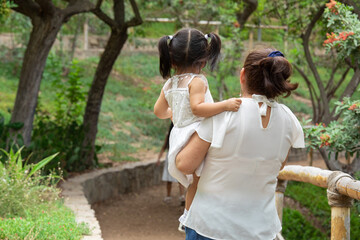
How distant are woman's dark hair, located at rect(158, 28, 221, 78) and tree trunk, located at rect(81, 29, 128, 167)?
589 centimetres

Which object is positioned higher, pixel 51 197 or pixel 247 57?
pixel 247 57

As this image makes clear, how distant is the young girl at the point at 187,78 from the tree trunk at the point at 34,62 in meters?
4.50

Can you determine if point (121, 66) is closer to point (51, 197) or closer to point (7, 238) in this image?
point (51, 197)

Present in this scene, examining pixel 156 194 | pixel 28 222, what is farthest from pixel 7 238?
pixel 156 194

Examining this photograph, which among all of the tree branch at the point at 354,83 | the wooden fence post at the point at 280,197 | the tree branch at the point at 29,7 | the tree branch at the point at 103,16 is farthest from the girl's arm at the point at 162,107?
the tree branch at the point at 103,16

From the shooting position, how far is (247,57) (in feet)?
6.57

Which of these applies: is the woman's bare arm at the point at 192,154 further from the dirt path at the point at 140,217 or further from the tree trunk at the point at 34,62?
the tree trunk at the point at 34,62

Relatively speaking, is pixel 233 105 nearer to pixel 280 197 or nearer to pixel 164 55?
pixel 164 55

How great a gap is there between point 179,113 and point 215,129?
344 millimetres

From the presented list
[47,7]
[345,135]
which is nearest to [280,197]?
[345,135]

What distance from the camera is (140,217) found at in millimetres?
7637

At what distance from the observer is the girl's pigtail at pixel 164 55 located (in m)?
2.24

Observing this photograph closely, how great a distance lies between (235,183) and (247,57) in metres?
0.49

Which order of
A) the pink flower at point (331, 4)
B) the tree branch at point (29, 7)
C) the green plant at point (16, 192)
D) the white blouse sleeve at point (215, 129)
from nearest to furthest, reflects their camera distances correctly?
the white blouse sleeve at point (215, 129)
the green plant at point (16, 192)
the pink flower at point (331, 4)
the tree branch at point (29, 7)
